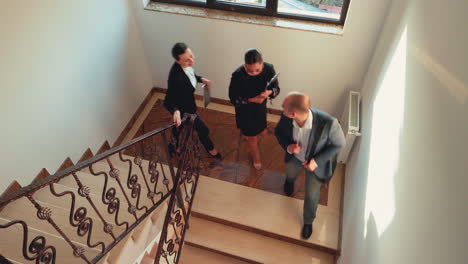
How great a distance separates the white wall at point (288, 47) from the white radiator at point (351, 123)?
0.28 meters

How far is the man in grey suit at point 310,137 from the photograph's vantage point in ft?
7.91

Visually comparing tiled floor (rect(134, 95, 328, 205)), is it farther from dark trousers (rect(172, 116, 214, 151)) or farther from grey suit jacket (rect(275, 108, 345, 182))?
grey suit jacket (rect(275, 108, 345, 182))

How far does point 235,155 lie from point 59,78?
2.09 metres

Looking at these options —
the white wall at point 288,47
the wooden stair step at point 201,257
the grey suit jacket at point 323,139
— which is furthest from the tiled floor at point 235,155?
the grey suit jacket at point 323,139

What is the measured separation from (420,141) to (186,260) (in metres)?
2.69

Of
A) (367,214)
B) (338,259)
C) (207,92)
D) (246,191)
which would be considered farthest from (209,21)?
(338,259)

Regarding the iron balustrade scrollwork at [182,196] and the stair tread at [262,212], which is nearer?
the iron balustrade scrollwork at [182,196]

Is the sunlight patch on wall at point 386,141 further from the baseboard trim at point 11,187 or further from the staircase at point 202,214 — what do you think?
the baseboard trim at point 11,187

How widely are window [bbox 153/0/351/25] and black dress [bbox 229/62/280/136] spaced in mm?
975

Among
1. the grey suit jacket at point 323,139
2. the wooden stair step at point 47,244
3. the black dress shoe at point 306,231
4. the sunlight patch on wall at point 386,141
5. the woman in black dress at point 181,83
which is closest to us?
the sunlight patch on wall at point 386,141

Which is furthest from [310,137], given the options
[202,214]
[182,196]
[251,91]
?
[202,214]

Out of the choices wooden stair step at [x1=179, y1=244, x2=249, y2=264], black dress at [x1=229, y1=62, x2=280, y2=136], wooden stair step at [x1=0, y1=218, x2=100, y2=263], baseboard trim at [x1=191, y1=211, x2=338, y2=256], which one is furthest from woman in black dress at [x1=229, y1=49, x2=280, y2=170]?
wooden stair step at [x1=0, y1=218, x2=100, y2=263]

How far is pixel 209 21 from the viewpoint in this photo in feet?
12.2

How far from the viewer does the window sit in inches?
139
